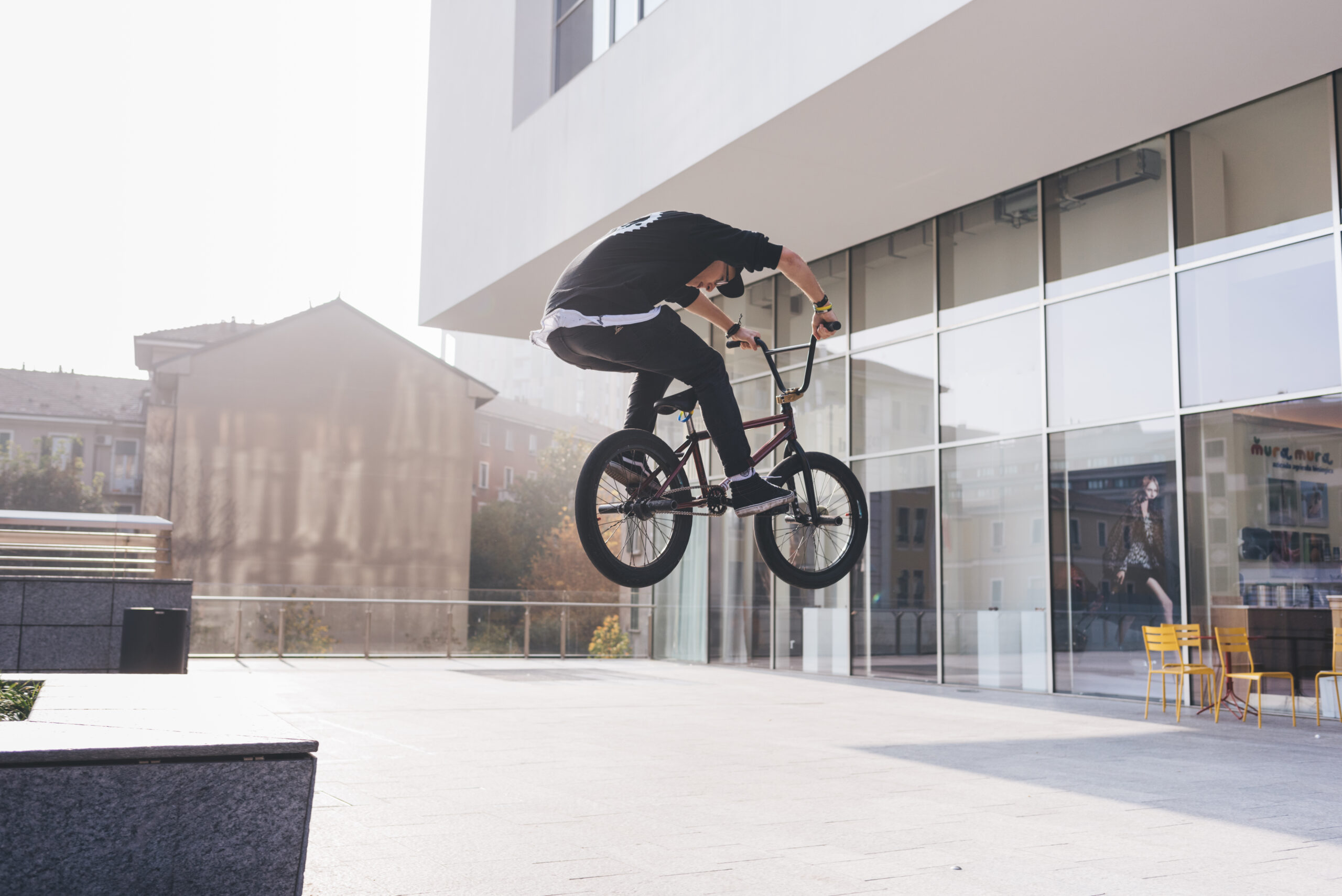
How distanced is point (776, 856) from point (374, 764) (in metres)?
3.58

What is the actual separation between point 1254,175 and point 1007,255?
3418 millimetres

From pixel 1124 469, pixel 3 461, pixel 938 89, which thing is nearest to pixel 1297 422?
pixel 1124 469

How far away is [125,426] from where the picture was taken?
49969mm

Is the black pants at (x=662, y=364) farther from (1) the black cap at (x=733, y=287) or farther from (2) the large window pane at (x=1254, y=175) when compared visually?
(2) the large window pane at (x=1254, y=175)

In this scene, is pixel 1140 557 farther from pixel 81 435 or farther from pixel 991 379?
pixel 81 435

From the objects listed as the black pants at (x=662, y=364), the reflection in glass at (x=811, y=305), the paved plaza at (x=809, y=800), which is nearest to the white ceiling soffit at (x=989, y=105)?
the reflection in glass at (x=811, y=305)

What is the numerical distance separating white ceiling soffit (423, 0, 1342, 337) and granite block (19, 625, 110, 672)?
26.3ft

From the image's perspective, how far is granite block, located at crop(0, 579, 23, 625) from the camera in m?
11.8

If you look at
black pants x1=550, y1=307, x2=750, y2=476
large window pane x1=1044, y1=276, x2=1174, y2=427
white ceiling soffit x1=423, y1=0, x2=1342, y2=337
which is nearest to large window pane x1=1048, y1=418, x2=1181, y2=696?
large window pane x1=1044, y1=276, x2=1174, y2=427

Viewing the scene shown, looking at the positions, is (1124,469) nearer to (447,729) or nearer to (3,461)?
(447,729)

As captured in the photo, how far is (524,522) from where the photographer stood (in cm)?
5734

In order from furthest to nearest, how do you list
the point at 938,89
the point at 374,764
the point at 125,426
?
the point at 125,426 → the point at 938,89 → the point at 374,764

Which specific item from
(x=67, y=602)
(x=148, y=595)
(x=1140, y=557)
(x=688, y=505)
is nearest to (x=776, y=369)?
(x=688, y=505)

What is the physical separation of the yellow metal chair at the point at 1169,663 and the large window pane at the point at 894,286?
5.77 m
